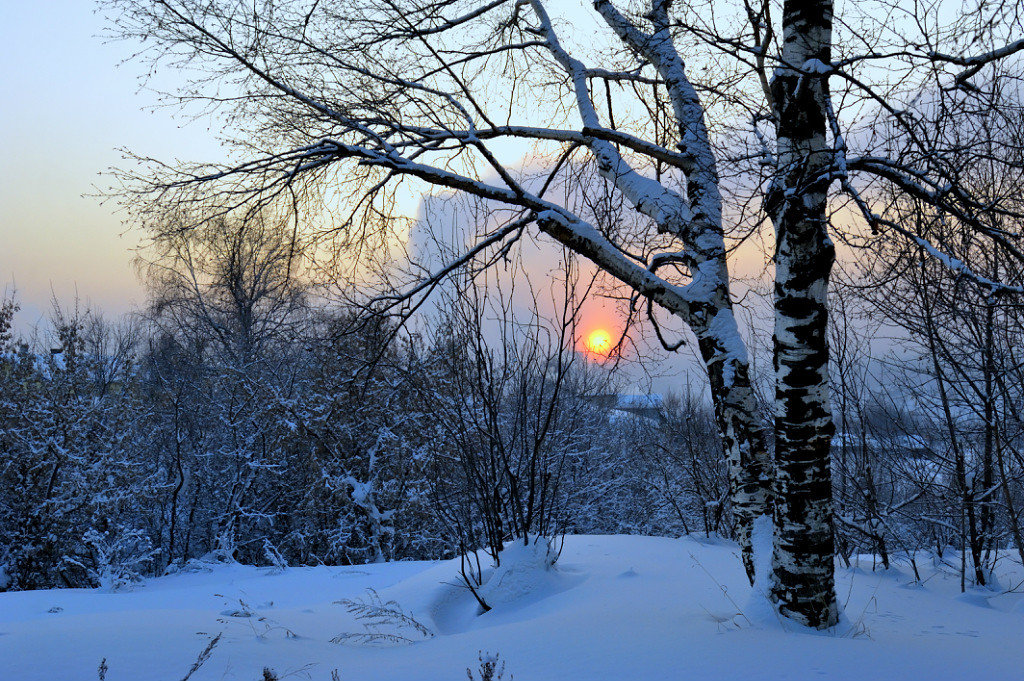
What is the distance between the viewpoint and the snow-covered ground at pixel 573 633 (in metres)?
2.86

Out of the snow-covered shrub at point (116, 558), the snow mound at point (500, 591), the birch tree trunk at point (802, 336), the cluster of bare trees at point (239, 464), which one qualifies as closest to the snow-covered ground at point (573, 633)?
the snow mound at point (500, 591)

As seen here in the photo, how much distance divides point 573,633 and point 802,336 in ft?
6.66

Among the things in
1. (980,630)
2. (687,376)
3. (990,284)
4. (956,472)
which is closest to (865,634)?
(980,630)

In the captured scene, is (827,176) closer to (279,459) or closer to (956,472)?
(956,472)

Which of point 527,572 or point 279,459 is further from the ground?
point 279,459

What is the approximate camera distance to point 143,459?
48.9 feet

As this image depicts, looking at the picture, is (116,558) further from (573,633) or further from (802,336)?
(802,336)

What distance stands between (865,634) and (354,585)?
4.95 m

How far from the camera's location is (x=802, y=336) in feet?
11.5

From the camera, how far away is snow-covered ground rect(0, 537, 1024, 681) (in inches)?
113

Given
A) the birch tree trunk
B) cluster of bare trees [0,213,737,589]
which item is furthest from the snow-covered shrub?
the birch tree trunk

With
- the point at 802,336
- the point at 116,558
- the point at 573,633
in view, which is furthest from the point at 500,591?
the point at 116,558

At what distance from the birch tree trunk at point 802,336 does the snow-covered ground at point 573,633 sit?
33cm

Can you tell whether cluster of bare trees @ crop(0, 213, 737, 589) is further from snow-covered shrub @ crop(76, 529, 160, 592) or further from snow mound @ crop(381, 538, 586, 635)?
snow mound @ crop(381, 538, 586, 635)
